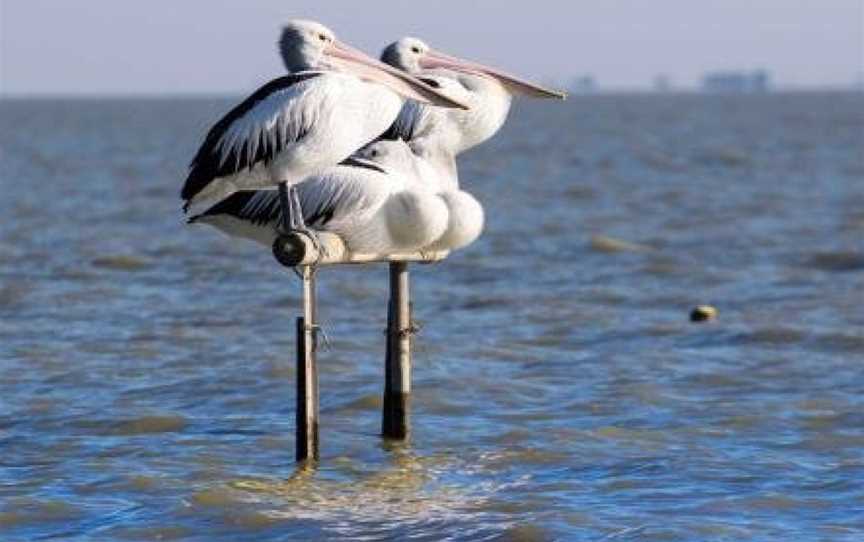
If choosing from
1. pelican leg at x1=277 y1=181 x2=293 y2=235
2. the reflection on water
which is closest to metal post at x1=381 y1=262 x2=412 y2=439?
the reflection on water

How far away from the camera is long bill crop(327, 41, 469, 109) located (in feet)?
30.7

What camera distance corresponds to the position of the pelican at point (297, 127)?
9039 mm

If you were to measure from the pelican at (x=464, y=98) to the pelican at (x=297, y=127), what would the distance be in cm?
41

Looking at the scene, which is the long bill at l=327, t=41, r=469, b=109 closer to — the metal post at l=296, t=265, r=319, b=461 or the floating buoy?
the metal post at l=296, t=265, r=319, b=461

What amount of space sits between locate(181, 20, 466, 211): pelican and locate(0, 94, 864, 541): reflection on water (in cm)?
133

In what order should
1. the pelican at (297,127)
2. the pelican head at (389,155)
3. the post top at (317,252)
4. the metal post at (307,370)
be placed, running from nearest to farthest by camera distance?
the post top at (317,252)
the pelican at (297,127)
the metal post at (307,370)
the pelican head at (389,155)

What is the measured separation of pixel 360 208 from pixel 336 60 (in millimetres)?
648

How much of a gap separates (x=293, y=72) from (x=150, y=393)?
3.34m

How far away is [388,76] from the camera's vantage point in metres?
9.41

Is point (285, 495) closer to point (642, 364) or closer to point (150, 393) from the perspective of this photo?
point (150, 393)

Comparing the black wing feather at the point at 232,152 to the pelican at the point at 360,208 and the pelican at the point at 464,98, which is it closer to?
the pelican at the point at 360,208

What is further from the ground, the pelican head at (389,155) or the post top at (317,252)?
the pelican head at (389,155)

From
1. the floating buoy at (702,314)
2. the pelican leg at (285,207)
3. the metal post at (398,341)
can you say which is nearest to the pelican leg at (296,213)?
the pelican leg at (285,207)

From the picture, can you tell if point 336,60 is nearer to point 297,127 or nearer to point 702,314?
point 297,127
